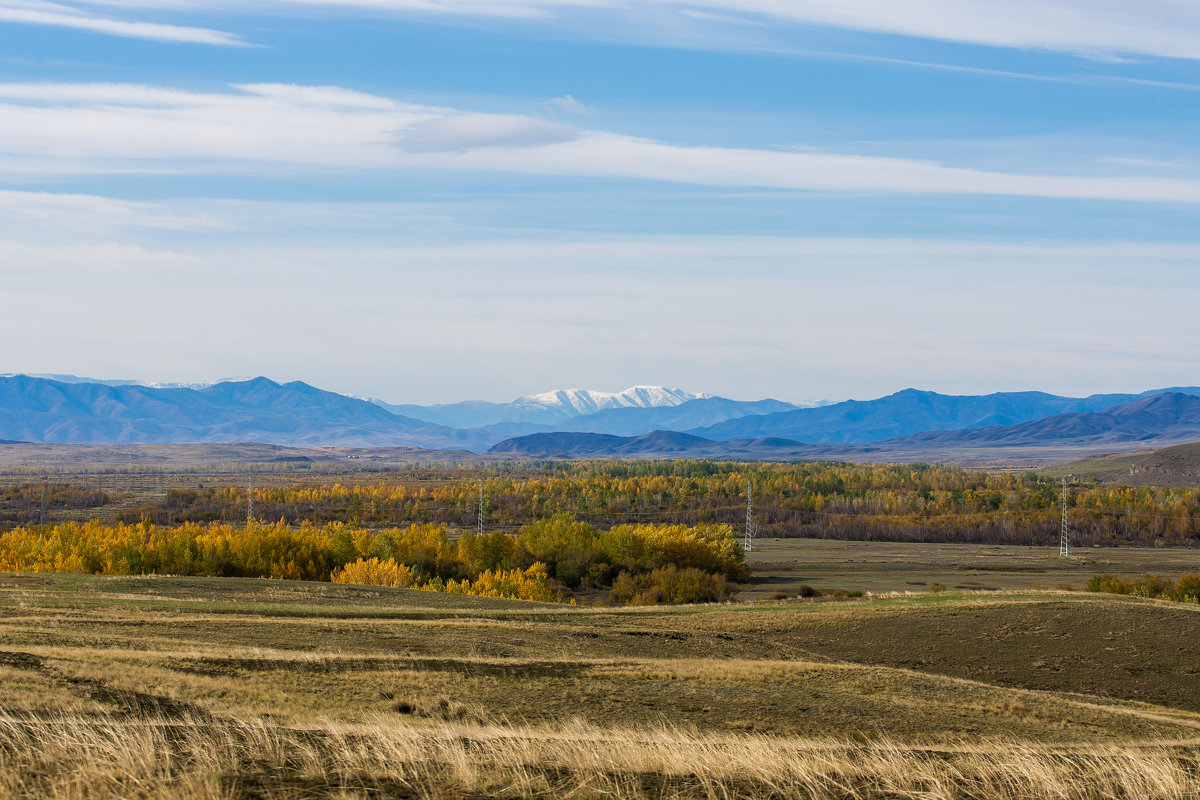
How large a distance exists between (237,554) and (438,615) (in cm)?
3733

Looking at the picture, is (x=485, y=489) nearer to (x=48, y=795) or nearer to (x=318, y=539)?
(x=318, y=539)

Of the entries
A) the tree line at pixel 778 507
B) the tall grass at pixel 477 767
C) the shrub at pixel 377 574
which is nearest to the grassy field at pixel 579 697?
the tall grass at pixel 477 767

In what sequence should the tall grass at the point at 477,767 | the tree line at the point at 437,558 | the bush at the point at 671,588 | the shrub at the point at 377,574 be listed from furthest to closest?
the bush at the point at 671,588 < the tree line at the point at 437,558 < the shrub at the point at 377,574 < the tall grass at the point at 477,767

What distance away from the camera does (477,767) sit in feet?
39.0

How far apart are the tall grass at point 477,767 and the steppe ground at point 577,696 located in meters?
0.05

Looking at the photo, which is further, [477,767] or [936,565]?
[936,565]

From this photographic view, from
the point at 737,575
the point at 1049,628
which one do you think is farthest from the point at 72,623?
the point at 737,575

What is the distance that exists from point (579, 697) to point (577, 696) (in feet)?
0.34

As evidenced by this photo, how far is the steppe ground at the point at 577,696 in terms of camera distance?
11.6 metres

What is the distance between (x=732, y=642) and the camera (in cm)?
3253

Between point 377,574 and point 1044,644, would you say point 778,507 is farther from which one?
point 1044,644

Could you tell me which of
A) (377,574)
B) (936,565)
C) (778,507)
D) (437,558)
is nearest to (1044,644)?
(377,574)

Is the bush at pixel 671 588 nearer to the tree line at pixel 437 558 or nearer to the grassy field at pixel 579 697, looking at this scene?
the tree line at pixel 437 558

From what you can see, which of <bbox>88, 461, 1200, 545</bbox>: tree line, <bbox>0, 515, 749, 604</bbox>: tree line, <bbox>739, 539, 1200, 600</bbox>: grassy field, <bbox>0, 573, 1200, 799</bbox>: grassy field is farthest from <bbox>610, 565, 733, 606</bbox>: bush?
<bbox>88, 461, 1200, 545</bbox>: tree line
